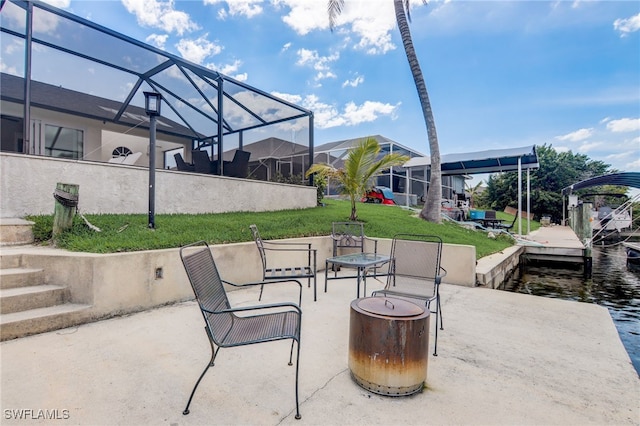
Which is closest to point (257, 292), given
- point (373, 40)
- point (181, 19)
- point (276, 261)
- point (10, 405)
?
point (276, 261)

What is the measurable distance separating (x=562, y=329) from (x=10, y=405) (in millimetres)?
4784

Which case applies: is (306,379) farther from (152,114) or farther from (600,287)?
(600,287)

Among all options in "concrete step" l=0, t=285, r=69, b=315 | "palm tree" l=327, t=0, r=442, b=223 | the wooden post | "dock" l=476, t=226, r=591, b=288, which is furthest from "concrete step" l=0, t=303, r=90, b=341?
"palm tree" l=327, t=0, r=442, b=223

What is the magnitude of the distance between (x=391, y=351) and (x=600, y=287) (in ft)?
29.4

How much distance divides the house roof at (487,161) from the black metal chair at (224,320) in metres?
11.1

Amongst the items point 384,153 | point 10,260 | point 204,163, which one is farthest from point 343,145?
point 10,260

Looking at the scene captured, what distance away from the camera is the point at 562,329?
3285 millimetres

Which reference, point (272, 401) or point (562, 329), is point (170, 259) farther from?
point (562, 329)

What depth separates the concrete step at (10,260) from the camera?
3287 mm

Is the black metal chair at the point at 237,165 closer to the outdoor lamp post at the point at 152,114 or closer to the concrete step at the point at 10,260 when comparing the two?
the outdoor lamp post at the point at 152,114

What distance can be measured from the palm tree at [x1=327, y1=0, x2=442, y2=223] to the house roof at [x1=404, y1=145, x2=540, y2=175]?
2158 millimetres

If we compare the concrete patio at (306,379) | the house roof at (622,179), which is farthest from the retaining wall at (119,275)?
the house roof at (622,179)

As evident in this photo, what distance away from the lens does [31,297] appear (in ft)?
9.73

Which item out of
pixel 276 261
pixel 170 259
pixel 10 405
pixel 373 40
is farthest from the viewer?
pixel 373 40
